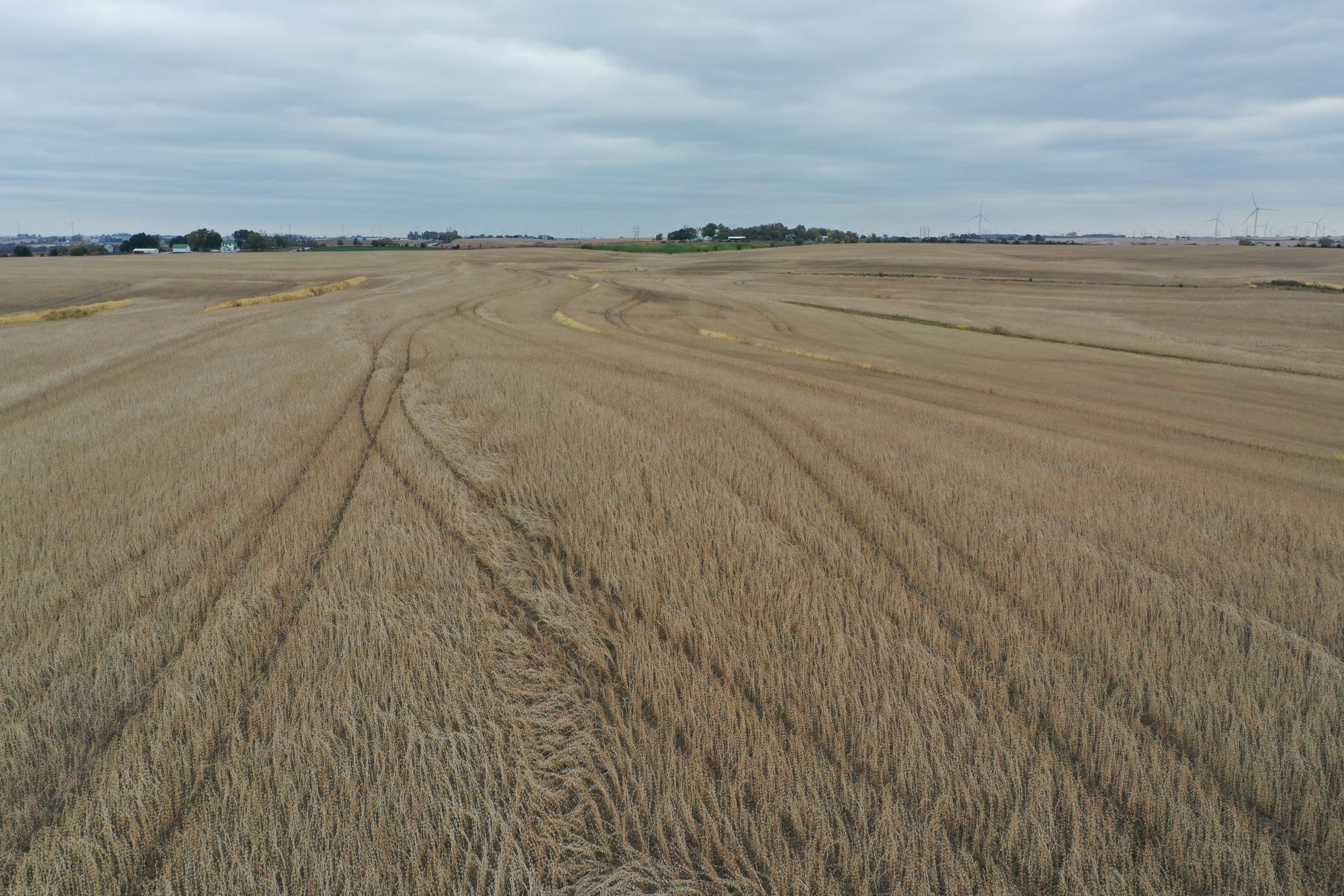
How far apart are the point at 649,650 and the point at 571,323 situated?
13.5 metres

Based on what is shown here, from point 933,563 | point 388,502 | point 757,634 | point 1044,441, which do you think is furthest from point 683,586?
point 1044,441

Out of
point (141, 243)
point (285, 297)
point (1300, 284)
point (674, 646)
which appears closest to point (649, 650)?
point (674, 646)

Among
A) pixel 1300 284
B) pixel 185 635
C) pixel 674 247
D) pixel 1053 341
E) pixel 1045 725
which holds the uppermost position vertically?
pixel 674 247

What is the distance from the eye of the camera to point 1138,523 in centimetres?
417

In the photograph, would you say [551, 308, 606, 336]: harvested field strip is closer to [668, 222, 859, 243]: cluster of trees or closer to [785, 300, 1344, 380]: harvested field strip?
[785, 300, 1344, 380]: harvested field strip

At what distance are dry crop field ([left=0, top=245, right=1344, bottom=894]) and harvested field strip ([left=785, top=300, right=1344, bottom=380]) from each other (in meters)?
9.21

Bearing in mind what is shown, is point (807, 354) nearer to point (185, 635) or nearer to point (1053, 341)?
point (1053, 341)

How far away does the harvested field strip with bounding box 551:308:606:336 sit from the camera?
564 inches

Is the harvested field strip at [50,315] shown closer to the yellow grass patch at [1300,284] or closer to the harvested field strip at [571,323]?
the harvested field strip at [571,323]

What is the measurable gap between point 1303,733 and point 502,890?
2894 mm

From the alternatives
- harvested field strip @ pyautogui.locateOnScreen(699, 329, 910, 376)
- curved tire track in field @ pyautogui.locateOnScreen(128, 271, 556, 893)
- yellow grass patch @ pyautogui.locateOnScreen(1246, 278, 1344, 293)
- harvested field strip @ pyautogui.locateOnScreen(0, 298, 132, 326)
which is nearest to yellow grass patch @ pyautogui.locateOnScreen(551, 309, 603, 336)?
harvested field strip @ pyautogui.locateOnScreen(699, 329, 910, 376)

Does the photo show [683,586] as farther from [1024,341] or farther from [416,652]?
[1024,341]

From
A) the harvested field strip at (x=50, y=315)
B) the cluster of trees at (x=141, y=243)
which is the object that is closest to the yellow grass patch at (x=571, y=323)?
the harvested field strip at (x=50, y=315)

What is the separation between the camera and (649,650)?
2842 millimetres
